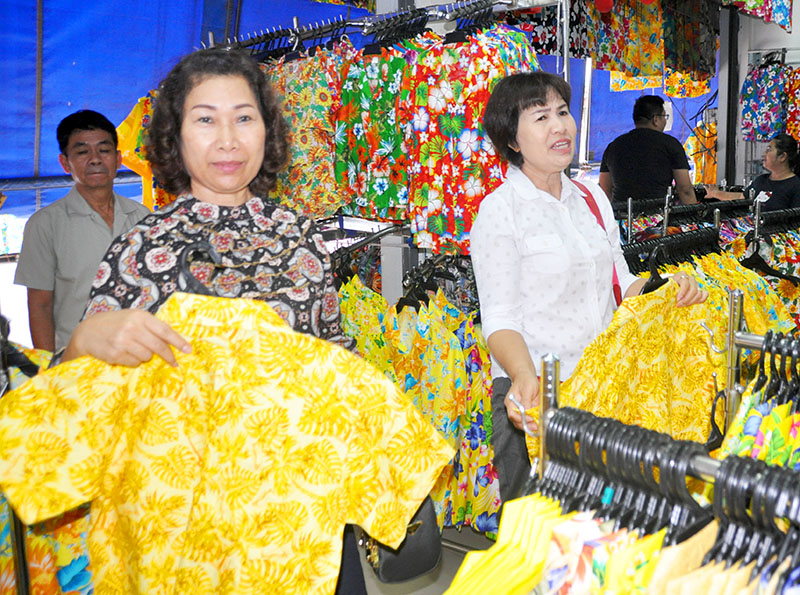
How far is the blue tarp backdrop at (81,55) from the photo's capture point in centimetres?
435

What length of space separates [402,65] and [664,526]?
2.46 m

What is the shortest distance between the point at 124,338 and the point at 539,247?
1201 millimetres

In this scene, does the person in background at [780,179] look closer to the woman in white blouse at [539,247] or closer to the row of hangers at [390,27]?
the row of hangers at [390,27]

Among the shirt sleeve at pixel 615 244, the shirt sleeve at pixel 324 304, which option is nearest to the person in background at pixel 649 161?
the shirt sleeve at pixel 615 244

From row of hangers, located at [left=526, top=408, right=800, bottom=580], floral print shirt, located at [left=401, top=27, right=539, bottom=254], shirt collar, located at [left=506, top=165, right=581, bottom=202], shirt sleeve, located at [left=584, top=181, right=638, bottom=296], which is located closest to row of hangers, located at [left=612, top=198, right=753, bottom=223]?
floral print shirt, located at [left=401, top=27, right=539, bottom=254]

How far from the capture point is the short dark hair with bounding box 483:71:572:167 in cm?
214

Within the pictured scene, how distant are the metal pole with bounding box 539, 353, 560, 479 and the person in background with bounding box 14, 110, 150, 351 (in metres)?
2.02

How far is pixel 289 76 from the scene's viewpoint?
11.4 feet

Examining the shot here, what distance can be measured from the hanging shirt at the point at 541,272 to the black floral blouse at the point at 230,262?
61 centimetres

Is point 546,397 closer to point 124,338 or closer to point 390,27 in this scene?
point 124,338

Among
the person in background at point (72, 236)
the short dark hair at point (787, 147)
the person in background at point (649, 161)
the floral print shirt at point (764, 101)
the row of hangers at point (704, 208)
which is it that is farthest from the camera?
the floral print shirt at point (764, 101)

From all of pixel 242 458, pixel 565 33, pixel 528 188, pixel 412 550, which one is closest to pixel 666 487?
pixel 412 550

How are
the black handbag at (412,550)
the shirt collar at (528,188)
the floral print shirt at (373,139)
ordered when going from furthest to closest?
the floral print shirt at (373,139), the shirt collar at (528,188), the black handbag at (412,550)

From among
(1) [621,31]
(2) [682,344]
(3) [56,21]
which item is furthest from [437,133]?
(1) [621,31]
